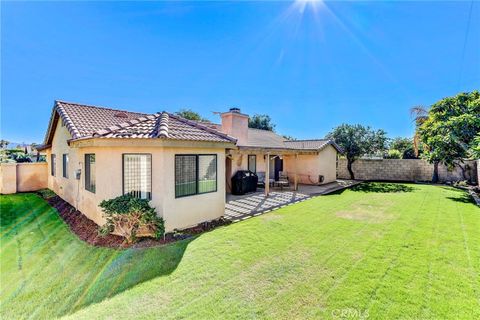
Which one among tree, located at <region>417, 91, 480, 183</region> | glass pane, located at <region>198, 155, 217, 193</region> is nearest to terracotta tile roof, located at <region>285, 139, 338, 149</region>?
tree, located at <region>417, 91, 480, 183</region>

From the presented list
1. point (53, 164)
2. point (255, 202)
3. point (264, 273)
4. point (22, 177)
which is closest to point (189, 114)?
point (22, 177)

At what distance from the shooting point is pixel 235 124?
14.8m

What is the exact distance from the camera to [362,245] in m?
6.71

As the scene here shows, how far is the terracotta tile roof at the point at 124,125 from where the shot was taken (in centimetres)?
752

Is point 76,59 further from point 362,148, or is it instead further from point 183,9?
point 362,148

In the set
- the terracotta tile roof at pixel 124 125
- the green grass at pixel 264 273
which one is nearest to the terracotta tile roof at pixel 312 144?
the green grass at pixel 264 273

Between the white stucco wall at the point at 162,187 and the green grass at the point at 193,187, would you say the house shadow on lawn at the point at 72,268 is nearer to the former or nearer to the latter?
the white stucco wall at the point at 162,187

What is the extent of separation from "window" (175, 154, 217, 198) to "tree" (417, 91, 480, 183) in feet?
43.3

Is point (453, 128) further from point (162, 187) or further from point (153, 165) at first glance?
point (153, 165)

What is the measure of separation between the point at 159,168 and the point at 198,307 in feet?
14.6

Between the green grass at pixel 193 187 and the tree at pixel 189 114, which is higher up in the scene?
the tree at pixel 189 114

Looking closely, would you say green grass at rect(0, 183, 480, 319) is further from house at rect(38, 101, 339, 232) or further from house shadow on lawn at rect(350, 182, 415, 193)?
house shadow on lawn at rect(350, 182, 415, 193)

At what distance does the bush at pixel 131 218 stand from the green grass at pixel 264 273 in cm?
68

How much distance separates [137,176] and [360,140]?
21.1 m
